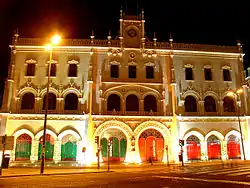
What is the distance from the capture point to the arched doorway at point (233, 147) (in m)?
31.6

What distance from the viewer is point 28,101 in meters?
30.6

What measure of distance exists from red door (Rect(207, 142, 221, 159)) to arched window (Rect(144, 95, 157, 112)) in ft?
28.0

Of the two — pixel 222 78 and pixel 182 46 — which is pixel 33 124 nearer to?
pixel 182 46

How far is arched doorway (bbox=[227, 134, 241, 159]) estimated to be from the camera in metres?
31.6

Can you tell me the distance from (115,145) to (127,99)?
6.06 meters

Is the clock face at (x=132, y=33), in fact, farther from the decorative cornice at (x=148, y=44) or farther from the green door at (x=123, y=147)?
the green door at (x=123, y=147)

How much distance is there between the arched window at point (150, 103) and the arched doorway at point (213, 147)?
8172mm

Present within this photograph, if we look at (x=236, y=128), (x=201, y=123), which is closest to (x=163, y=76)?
(x=201, y=123)

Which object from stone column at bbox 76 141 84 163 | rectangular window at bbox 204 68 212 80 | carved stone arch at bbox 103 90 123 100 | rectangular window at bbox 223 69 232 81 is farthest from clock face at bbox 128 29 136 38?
stone column at bbox 76 141 84 163

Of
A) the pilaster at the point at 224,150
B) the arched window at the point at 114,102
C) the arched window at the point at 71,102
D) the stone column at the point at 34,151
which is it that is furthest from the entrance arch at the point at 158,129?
the stone column at the point at 34,151

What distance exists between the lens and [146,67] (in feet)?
108

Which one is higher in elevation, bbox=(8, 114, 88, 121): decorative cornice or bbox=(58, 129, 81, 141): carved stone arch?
bbox=(8, 114, 88, 121): decorative cornice

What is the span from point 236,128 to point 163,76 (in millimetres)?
11717

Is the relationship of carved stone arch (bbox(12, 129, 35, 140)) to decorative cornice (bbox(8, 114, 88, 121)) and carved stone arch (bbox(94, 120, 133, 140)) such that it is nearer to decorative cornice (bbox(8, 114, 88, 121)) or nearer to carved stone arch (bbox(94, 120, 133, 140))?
decorative cornice (bbox(8, 114, 88, 121))
